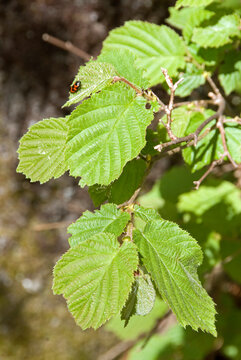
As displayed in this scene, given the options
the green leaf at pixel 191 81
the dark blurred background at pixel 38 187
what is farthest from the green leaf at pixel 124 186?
the dark blurred background at pixel 38 187

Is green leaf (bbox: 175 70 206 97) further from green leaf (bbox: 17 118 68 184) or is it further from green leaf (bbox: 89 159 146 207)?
green leaf (bbox: 17 118 68 184)

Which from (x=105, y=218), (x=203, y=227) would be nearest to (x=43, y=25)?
(x=203, y=227)

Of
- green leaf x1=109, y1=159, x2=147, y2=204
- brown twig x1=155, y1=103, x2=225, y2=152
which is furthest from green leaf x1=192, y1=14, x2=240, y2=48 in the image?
green leaf x1=109, y1=159, x2=147, y2=204

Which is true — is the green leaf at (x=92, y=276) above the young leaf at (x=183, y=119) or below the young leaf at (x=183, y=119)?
below

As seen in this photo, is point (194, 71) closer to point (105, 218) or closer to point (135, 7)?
point (105, 218)

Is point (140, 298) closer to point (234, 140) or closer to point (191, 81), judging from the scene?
point (234, 140)

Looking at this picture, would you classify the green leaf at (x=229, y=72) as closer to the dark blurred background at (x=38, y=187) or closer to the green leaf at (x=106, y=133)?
the green leaf at (x=106, y=133)
